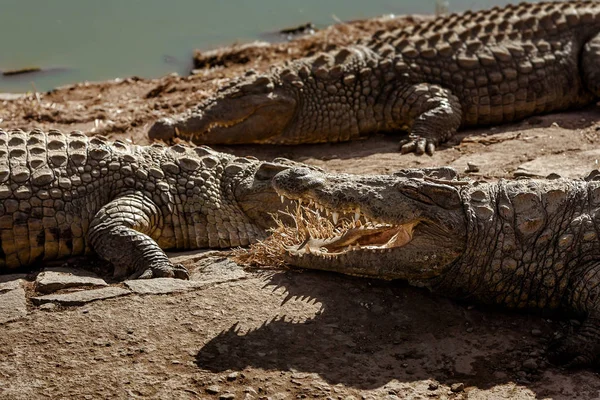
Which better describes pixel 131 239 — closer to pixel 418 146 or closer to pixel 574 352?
pixel 574 352

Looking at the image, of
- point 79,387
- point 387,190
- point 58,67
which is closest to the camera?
point 79,387

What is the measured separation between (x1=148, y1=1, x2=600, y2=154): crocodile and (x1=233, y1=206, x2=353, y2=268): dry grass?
2.98 meters

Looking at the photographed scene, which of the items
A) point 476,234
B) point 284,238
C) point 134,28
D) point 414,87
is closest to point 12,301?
A: point 284,238

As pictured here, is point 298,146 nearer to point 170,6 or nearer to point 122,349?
point 122,349

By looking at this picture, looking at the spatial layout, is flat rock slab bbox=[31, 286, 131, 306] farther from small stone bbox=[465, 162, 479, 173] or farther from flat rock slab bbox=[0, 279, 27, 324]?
small stone bbox=[465, 162, 479, 173]

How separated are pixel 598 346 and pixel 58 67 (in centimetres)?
Result: 848

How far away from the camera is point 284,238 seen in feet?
20.3

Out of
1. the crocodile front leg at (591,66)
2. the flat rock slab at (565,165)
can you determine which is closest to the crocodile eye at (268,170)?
the flat rock slab at (565,165)

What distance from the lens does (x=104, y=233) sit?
650 centimetres

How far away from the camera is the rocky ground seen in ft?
16.1

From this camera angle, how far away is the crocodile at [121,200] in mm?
6512

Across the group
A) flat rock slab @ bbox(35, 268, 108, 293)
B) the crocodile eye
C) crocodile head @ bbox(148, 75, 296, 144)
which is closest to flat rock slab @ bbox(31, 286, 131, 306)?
flat rock slab @ bbox(35, 268, 108, 293)

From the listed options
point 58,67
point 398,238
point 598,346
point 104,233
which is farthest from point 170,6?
point 598,346

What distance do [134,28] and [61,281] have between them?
821 cm
